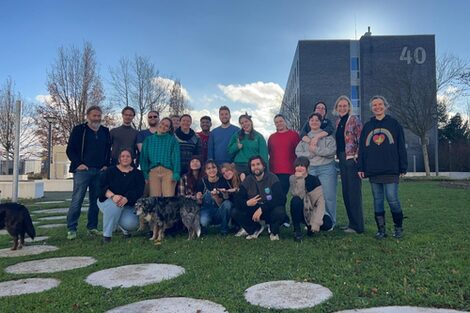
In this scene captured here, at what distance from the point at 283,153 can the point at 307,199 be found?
1106 mm

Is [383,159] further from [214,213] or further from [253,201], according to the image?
[214,213]

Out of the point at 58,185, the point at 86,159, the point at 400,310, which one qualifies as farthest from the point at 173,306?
the point at 58,185

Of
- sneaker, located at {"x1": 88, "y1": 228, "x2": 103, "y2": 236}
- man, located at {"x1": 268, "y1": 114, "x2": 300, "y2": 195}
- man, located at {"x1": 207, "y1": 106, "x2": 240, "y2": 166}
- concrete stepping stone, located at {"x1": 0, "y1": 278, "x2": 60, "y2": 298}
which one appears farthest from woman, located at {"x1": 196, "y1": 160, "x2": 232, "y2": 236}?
concrete stepping stone, located at {"x1": 0, "y1": 278, "x2": 60, "y2": 298}

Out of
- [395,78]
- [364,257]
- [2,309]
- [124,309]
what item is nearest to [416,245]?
[364,257]

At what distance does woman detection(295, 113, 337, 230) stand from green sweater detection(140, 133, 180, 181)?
6.49 feet

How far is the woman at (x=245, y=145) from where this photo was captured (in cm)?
618

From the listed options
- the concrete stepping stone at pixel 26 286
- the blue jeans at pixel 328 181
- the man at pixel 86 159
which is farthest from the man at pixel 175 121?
the concrete stepping stone at pixel 26 286

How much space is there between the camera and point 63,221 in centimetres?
802

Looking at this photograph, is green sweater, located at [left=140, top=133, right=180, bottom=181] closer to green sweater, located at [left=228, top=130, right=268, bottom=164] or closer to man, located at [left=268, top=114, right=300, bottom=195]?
green sweater, located at [left=228, top=130, right=268, bottom=164]

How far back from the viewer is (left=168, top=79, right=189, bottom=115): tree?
25641 millimetres

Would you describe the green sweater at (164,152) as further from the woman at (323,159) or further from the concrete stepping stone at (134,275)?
the concrete stepping stone at (134,275)

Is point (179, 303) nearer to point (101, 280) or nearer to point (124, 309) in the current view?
point (124, 309)

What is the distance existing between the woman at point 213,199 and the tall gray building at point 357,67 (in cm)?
3004

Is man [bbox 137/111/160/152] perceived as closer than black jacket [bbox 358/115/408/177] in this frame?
No
